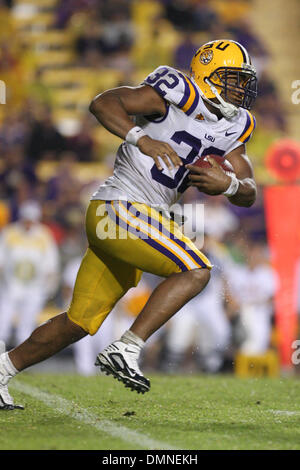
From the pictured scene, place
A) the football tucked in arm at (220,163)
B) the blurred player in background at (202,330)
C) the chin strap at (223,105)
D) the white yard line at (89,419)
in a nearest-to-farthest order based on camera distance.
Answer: the white yard line at (89,419) < the football tucked in arm at (220,163) < the chin strap at (223,105) < the blurred player in background at (202,330)

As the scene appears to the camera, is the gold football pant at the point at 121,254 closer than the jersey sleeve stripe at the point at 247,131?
Yes

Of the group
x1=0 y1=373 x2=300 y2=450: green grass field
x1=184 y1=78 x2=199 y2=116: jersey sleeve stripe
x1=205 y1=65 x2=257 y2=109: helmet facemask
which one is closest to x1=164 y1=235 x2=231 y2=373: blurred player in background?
x1=0 y1=373 x2=300 y2=450: green grass field

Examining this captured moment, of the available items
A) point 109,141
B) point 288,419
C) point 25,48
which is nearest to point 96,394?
point 288,419

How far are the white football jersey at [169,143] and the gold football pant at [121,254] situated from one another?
80 millimetres

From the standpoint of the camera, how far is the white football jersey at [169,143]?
3348 mm

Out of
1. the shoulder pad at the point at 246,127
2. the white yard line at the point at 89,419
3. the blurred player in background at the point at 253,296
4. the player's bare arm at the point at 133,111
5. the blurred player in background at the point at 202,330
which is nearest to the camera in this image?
the white yard line at the point at 89,419

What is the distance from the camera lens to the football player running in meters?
3.19

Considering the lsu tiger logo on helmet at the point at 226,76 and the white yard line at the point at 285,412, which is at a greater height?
the lsu tiger logo on helmet at the point at 226,76

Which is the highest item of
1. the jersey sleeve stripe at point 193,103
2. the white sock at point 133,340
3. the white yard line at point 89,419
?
the jersey sleeve stripe at point 193,103

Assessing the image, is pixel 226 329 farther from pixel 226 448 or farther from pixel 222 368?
pixel 226 448

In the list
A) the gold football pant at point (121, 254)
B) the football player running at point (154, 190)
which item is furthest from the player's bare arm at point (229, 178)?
the gold football pant at point (121, 254)

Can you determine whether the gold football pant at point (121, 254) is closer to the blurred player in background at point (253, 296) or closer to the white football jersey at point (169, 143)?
the white football jersey at point (169, 143)

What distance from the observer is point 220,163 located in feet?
11.1

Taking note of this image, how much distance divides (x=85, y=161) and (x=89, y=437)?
678 cm
